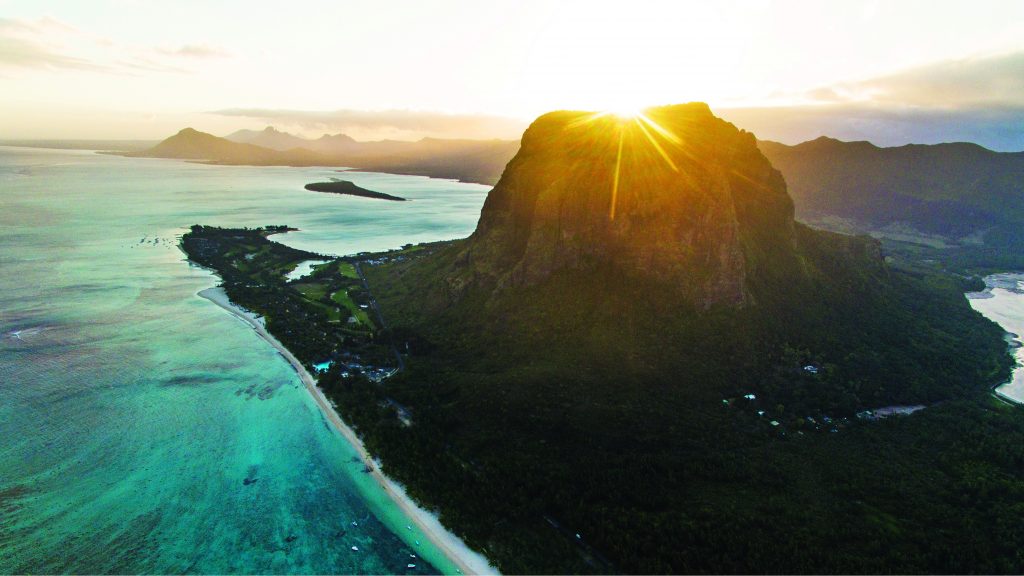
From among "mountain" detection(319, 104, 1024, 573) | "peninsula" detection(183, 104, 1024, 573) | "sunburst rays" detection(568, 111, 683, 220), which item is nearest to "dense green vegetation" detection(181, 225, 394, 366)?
"peninsula" detection(183, 104, 1024, 573)

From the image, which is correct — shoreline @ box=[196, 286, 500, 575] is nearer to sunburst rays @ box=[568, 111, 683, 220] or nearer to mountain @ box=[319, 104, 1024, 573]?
mountain @ box=[319, 104, 1024, 573]

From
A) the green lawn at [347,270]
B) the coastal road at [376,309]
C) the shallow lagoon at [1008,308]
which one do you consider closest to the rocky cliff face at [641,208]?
the coastal road at [376,309]

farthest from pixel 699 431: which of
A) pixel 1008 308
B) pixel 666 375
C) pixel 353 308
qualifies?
pixel 1008 308

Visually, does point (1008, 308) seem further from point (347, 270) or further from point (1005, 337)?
point (347, 270)

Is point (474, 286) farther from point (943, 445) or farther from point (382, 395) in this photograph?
point (943, 445)

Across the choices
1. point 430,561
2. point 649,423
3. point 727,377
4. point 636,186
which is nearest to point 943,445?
point 727,377

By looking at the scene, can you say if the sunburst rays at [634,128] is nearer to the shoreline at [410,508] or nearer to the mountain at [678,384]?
the mountain at [678,384]
